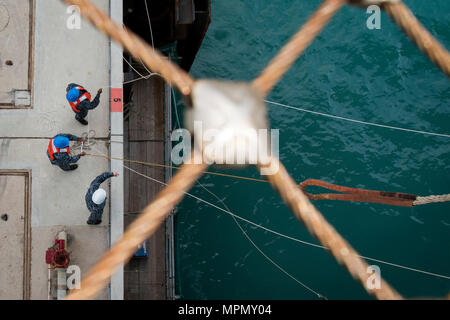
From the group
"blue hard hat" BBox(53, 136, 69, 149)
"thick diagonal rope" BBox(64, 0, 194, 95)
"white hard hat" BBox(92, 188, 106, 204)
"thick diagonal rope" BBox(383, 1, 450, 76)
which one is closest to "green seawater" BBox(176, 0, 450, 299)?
"white hard hat" BBox(92, 188, 106, 204)

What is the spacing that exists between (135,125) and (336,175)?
21.8 feet

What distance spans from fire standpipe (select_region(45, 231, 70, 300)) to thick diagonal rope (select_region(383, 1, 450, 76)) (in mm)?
7381

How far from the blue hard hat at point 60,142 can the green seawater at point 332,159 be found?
6.14m

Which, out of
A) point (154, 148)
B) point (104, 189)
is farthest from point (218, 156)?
point (154, 148)

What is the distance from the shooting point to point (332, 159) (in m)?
14.2

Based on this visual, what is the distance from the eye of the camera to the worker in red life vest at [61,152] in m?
8.19

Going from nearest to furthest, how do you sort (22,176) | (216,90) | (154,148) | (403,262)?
1. (216,90)
2. (22,176)
3. (154,148)
4. (403,262)

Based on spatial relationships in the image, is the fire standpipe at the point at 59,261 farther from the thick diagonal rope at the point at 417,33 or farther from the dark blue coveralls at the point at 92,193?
the thick diagonal rope at the point at 417,33

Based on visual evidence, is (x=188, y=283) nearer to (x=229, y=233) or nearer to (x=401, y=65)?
(x=229, y=233)

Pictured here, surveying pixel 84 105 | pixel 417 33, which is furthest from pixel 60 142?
pixel 417 33

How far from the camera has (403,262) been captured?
13.5 m

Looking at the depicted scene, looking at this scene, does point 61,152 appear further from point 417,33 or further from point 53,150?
point 417,33

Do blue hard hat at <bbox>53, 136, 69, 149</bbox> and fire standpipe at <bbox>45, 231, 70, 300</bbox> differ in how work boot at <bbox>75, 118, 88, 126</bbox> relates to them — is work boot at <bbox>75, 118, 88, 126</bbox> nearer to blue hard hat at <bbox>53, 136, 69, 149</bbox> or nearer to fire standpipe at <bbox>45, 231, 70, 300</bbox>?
blue hard hat at <bbox>53, 136, 69, 149</bbox>

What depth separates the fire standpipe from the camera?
326 inches
